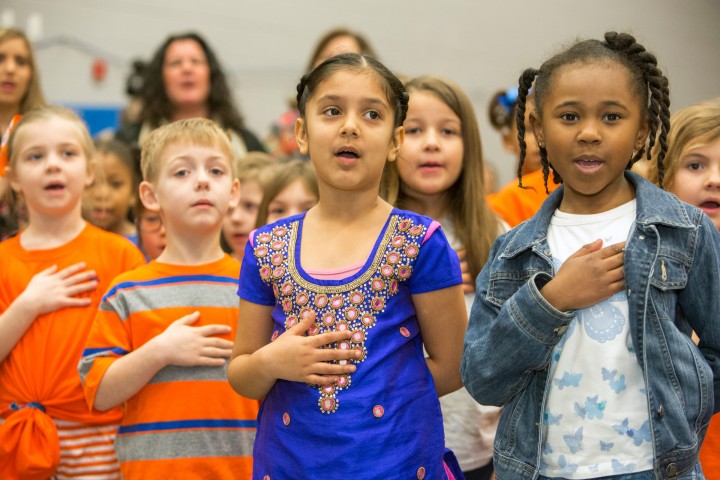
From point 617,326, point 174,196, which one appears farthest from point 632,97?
point 174,196

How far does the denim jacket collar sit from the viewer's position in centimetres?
194

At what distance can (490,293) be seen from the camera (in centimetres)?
210

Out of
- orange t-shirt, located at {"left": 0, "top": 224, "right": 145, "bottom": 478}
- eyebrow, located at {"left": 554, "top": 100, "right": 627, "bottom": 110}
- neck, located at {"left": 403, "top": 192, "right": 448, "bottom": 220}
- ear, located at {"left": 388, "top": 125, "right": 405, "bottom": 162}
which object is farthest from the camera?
neck, located at {"left": 403, "top": 192, "right": 448, "bottom": 220}

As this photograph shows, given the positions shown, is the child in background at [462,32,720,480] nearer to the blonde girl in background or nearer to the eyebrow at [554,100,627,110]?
the eyebrow at [554,100,627,110]

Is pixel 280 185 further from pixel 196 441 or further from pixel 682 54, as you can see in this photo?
pixel 682 54

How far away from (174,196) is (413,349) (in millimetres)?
1084

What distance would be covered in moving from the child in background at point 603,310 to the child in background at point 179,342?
95 centimetres

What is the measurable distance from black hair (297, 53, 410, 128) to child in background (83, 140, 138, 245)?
2185 mm

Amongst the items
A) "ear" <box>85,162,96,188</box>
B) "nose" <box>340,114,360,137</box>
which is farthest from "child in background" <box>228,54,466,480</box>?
"ear" <box>85,162,96,188</box>

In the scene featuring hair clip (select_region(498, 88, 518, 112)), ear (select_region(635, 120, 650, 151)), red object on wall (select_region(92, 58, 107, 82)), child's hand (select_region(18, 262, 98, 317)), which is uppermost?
red object on wall (select_region(92, 58, 107, 82))

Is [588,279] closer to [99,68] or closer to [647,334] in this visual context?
[647,334]

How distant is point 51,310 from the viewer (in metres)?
2.97

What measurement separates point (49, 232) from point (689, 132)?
2.17 meters

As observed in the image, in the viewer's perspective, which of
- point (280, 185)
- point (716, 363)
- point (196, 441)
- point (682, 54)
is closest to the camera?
point (716, 363)
